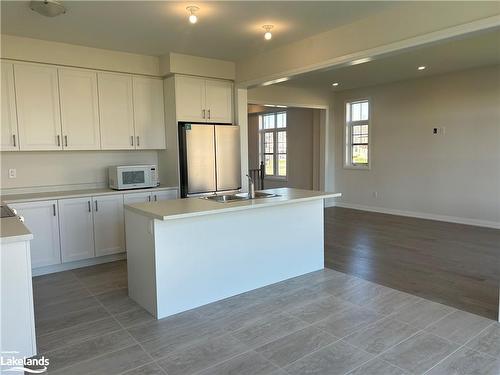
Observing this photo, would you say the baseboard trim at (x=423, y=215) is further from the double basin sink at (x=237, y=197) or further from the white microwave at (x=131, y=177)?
the white microwave at (x=131, y=177)

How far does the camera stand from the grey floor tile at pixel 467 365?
2225 mm

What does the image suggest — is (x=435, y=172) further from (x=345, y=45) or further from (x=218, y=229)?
(x=218, y=229)

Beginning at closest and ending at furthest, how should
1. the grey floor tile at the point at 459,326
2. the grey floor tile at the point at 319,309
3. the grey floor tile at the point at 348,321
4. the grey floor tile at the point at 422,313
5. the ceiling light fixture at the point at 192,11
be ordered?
the grey floor tile at the point at 459,326, the grey floor tile at the point at 348,321, the grey floor tile at the point at 422,313, the grey floor tile at the point at 319,309, the ceiling light fixture at the point at 192,11

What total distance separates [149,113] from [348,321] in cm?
366

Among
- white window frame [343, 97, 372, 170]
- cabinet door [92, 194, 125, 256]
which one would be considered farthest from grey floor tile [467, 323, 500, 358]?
white window frame [343, 97, 372, 170]

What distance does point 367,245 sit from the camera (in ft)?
16.8

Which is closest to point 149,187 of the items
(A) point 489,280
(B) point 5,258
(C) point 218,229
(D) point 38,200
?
(D) point 38,200

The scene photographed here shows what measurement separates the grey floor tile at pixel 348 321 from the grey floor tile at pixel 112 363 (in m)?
1.32

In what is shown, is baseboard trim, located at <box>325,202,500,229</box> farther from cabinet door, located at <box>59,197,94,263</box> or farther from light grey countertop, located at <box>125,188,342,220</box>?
cabinet door, located at <box>59,197,94,263</box>

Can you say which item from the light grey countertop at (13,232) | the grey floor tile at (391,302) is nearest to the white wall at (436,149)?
the grey floor tile at (391,302)

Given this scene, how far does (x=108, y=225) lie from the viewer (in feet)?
14.7

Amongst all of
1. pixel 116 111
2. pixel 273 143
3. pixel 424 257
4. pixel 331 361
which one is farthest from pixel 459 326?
pixel 273 143

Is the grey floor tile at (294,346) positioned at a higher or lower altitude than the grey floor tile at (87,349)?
lower

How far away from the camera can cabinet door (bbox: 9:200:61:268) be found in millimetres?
3926
